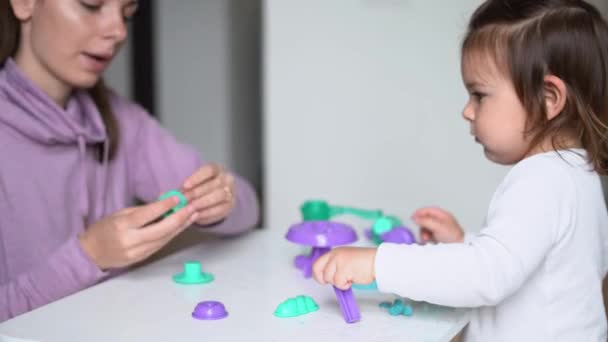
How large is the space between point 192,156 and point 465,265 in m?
0.61

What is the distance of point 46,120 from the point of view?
3.39ft

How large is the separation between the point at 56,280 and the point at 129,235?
0.11 metres

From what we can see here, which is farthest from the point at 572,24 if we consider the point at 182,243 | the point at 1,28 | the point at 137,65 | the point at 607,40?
the point at 137,65

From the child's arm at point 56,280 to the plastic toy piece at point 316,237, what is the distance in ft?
0.79

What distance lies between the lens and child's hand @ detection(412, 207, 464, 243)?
1.01 metres

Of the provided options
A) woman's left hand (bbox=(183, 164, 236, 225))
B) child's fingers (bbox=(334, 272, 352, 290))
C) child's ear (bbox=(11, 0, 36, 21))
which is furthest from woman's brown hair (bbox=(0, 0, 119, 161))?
child's fingers (bbox=(334, 272, 352, 290))

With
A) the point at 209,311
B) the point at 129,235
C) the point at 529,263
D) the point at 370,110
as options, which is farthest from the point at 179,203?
the point at 370,110

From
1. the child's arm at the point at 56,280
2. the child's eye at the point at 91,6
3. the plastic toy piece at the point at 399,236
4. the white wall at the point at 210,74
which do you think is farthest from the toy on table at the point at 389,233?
the white wall at the point at 210,74

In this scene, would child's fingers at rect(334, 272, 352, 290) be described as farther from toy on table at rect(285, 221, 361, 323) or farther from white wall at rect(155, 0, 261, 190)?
white wall at rect(155, 0, 261, 190)

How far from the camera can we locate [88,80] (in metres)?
1.06

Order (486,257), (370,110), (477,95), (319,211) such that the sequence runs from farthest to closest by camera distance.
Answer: (370,110) < (319,211) < (477,95) < (486,257)

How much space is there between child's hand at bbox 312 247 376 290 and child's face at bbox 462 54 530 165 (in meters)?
0.19

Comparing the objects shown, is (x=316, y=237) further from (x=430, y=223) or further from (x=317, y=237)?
(x=430, y=223)

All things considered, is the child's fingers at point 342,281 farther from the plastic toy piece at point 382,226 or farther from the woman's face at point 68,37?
Result: the woman's face at point 68,37
